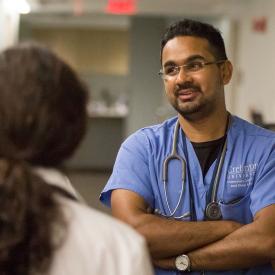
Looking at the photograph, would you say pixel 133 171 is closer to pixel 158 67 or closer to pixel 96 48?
pixel 158 67

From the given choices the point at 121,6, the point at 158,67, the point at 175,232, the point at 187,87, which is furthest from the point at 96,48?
the point at 175,232

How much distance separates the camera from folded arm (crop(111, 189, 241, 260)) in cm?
140

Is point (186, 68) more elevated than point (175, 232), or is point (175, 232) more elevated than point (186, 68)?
point (186, 68)

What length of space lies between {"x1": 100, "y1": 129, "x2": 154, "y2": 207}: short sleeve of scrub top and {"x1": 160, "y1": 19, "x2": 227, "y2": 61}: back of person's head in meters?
0.32

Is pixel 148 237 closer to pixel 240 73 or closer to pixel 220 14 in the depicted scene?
pixel 240 73

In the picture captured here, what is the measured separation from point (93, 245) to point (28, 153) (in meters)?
0.18

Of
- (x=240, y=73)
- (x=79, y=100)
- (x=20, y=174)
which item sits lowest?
(x=240, y=73)

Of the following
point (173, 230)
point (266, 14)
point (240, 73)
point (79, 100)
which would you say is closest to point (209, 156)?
point (173, 230)

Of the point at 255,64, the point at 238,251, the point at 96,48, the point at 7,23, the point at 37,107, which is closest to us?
the point at 37,107

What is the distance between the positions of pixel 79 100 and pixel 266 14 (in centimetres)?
488

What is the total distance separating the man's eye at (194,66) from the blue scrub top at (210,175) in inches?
8.0

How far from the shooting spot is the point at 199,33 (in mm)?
1602

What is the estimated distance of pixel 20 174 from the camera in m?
0.82

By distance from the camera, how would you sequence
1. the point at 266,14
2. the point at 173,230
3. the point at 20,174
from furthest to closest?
the point at 266,14 → the point at 173,230 → the point at 20,174
